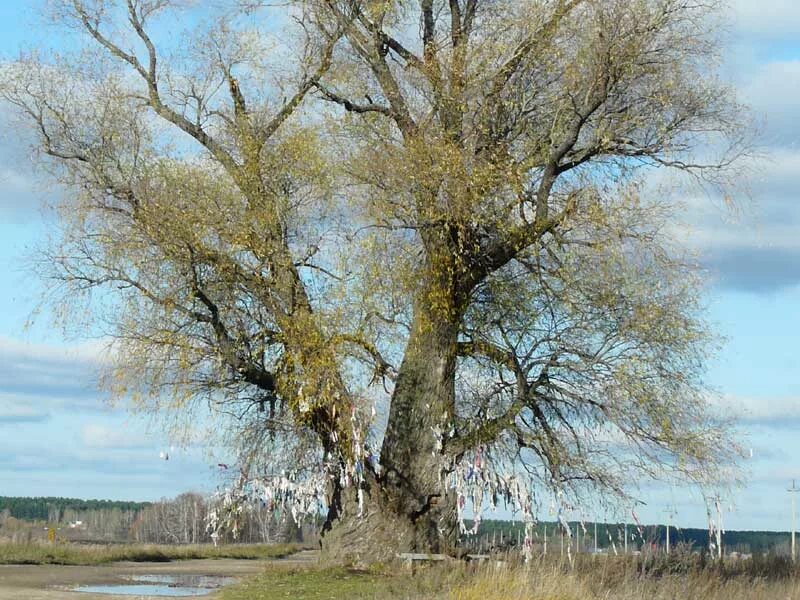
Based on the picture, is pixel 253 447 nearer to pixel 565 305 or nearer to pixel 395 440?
pixel 395 440

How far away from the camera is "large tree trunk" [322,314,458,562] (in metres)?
23.8

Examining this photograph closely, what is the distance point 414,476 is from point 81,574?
8050mm

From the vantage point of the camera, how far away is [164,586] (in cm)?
2314

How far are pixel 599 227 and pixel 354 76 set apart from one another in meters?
6.22

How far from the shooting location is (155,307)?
23.2 metres

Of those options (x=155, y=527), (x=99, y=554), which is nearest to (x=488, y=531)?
(x=99, y=554)

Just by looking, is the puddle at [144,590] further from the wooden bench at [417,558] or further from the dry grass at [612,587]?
the dry grass at [612,587]

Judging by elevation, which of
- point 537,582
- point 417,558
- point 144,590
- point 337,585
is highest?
point 417,558

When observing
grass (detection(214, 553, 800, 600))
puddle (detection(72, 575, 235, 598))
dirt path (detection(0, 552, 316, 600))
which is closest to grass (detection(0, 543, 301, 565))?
dirt path (detection(0, 552, 316, 600))

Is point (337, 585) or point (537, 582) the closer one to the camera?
point (537, 582)

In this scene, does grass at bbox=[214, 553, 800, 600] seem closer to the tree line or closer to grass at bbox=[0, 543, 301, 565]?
grass at bbox=[0, 543, 301, 565]

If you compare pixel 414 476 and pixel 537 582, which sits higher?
pixel 414 476

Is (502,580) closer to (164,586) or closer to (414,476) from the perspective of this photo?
(414,476)

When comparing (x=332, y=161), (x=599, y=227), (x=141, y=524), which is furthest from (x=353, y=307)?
(x=141, y=524)
